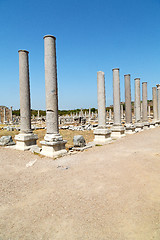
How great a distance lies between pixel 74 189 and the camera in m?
4.02

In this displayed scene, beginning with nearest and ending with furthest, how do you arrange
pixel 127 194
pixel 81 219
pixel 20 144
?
1. pixel 81 219
2. pixel 127 194
3. pixel 20 144

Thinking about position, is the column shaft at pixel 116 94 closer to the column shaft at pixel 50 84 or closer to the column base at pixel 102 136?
the column base at pixel 102 136

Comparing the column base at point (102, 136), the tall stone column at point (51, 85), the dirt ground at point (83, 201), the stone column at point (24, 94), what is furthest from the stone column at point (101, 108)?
the dirt ground at point (83, 201)

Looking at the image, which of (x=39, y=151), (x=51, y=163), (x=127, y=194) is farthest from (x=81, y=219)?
(x=39, y=151)

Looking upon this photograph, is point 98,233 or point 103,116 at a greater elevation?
point 103,116

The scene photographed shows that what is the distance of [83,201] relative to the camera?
11.4ft

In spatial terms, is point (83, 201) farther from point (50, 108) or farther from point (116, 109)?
point (116, 109)

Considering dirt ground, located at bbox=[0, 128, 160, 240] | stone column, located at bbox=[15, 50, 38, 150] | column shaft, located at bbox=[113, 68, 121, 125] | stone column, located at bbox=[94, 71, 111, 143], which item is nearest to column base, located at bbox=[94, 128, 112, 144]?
stone column, located at bbox=[94, 71, 111, 143]

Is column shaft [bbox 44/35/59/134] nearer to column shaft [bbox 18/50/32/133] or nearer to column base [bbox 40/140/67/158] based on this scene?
column base [bbox 40/140/67/158]

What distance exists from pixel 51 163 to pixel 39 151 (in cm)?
180

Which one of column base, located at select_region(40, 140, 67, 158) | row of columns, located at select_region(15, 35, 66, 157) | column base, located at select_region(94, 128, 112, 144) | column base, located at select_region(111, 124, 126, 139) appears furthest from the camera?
column base, located at select_region(111, 124, 126, 139)

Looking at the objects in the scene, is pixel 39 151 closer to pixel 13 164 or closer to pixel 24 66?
pixel 13 164

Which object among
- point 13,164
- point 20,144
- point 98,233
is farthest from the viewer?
point 20,144

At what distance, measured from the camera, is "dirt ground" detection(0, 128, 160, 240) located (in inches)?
105
